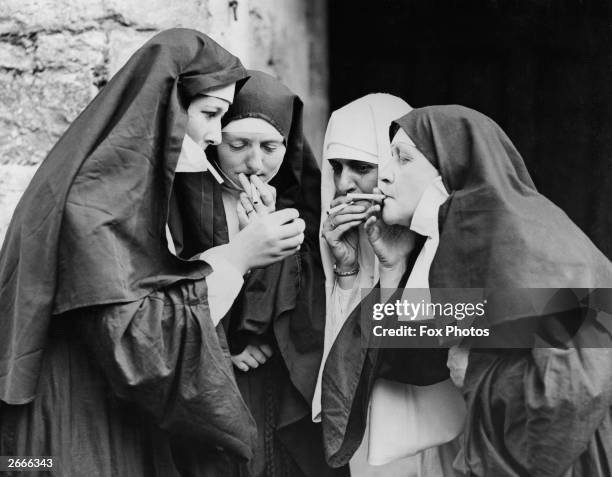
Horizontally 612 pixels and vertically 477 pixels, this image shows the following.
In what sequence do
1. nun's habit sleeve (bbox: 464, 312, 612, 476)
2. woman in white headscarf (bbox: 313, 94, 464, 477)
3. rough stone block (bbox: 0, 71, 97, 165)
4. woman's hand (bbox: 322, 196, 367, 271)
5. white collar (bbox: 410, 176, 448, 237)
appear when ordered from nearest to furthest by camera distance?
1. nun's habit sleeve (bbox: 464, 312, 612, 476)
2. white collar (bbox: 410, 176, 448, 237)
3. woman in white headscarf (bbox: 313, 94, 464, 477)
4. woman's hand (bbox: 322, 196, 367, 271)
5. rough stone block (bbox: 0, 71, 97, 165)

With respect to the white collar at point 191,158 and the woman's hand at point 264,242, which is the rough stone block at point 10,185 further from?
the woman's hand at point 264,242

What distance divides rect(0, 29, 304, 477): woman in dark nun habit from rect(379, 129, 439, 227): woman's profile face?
31 centimetres

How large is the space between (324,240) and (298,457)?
23.9 inches

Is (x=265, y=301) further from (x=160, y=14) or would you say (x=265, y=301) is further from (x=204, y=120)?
(x=160, y=14)

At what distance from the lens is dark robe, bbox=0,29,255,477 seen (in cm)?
289

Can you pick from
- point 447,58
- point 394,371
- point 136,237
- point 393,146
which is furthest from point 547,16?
point 136,237

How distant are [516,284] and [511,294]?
1.1 inches

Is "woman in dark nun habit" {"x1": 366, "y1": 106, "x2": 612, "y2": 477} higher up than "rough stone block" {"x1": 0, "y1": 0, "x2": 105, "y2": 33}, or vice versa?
"rough stone block" {"x1": 0, "y1": 0, "x2": 105, "y2": 33}

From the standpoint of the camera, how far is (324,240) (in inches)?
133

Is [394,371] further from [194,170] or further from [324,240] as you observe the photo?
[194,170]

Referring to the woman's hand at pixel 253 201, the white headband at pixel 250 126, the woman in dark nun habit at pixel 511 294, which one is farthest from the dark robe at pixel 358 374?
the white headband at pixel 250 126

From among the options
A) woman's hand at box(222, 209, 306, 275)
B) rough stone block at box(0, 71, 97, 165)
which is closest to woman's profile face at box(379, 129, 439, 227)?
woman's hand at box(222, 209, 306, 275)

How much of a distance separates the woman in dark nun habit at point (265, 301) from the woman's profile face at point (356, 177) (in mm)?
183

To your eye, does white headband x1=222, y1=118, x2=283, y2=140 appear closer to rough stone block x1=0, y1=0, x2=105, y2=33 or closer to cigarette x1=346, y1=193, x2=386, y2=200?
cigarette x1=346, y1=193, x2=386, y2=200
